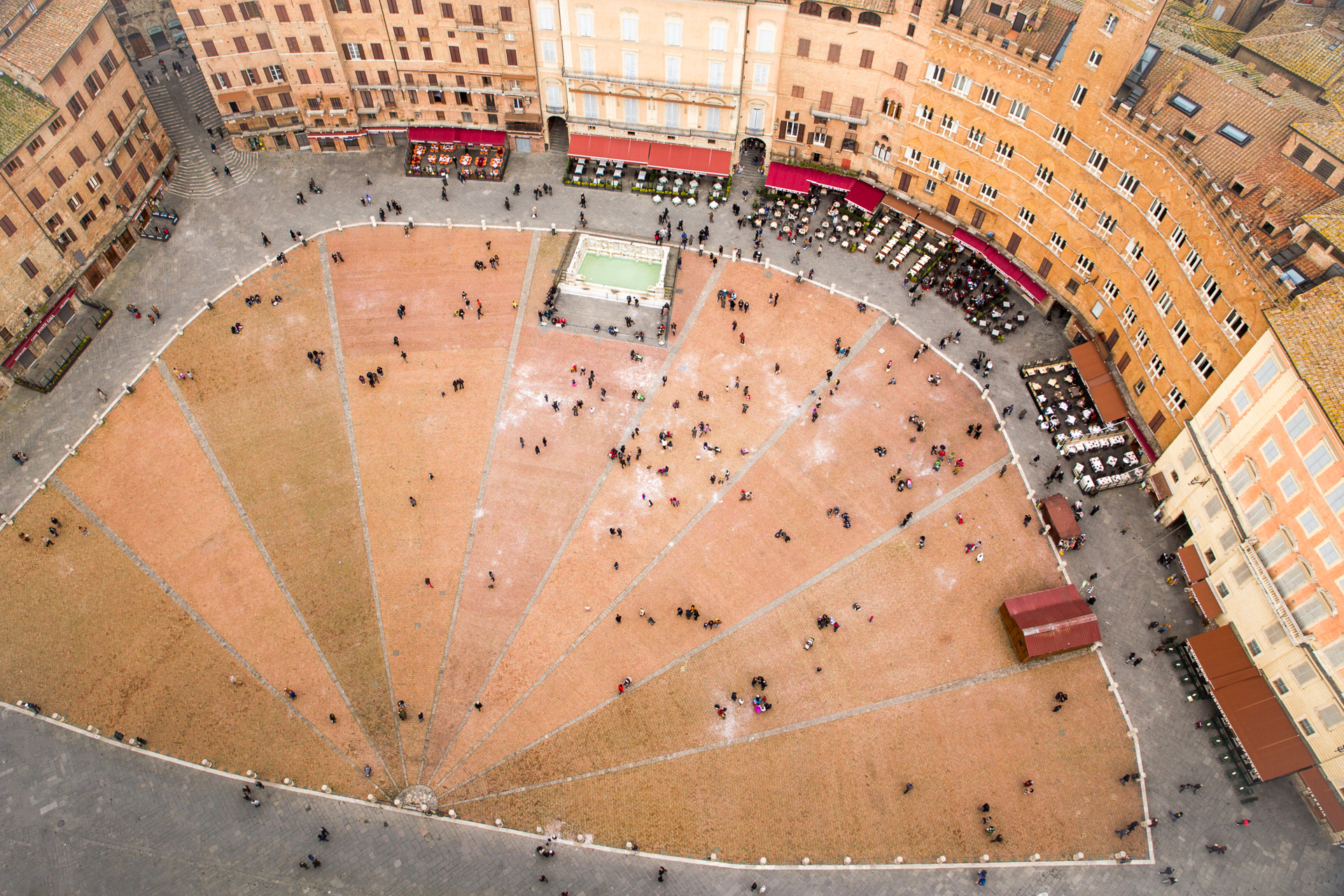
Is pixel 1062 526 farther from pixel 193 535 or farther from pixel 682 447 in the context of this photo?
pixel 193 535

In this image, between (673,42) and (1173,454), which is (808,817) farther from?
(673,42)

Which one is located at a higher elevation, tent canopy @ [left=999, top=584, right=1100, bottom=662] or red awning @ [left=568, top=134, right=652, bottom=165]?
red awning @ [left=568, top=134, right=652, bottom=165]

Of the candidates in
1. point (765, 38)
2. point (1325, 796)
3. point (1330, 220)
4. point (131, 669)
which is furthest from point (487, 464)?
point (1325, 796)

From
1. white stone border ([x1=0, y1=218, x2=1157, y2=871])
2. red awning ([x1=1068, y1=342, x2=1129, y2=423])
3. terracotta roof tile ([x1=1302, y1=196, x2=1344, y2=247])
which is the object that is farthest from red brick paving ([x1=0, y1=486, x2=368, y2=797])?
terracotta roof tile ([x1=1302, y1=196, x2=1344, y2=247])

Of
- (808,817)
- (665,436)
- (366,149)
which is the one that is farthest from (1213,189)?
(366,149)

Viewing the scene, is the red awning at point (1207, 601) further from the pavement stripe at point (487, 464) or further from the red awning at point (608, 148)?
the red awning at point (608, 148)

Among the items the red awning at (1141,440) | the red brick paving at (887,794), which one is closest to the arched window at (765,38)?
the red awning at (1141,440)

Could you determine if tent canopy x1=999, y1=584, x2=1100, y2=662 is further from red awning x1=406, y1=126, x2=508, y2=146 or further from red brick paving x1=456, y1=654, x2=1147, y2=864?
red awning x1=406, y1=126, x2=508, y2=146
